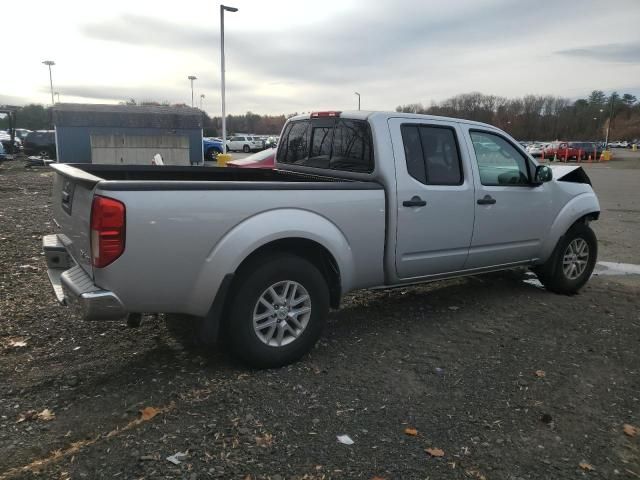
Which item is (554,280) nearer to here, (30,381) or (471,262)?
(471,262)

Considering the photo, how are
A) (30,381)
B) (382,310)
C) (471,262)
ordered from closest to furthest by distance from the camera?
(30,381)
(471,262)
(382,310)

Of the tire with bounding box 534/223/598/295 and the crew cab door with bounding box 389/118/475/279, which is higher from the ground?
the crew cab door with bounding box 389/118/475/279

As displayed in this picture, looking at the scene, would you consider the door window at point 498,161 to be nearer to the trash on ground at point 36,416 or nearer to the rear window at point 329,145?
the rear window at point 329,145

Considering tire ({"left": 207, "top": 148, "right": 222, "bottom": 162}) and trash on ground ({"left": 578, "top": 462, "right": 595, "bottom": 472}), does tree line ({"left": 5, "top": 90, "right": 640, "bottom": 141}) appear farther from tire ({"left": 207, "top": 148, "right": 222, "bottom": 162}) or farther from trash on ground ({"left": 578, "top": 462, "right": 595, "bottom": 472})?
trash on ground ({"left": 578, "top": 462, "right": 595, "bottom": 472})

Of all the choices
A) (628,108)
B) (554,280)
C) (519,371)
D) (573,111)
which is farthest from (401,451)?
(628,108)

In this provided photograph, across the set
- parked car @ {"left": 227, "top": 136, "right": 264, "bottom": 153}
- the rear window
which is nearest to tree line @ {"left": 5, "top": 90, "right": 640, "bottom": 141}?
parked car @ {"left": 227, "top": 136, "right": 264, "bottom": 153}

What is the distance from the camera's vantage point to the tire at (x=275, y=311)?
356 cm

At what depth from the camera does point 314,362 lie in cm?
400

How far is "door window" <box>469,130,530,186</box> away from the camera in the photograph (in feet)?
16.4

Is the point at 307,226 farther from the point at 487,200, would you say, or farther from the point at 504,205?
the point at 504,205

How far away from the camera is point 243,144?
160 ft

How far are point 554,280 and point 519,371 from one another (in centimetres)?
226

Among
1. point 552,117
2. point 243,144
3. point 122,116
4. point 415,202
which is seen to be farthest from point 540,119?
point 415,202

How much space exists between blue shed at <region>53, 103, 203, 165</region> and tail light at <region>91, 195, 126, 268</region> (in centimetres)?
2126
